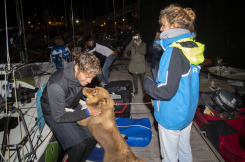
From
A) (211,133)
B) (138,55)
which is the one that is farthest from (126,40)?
(211,133)

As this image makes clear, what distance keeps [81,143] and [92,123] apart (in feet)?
0.95

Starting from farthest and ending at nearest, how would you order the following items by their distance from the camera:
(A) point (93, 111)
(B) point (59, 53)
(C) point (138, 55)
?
(B) point (59, 53)
(C) point (138, 55)
(A) point (93, 111)

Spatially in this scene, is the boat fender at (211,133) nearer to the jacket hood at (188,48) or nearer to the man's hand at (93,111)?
the jacket hood at (188,48)

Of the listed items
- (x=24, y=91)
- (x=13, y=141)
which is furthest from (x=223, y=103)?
(x=24, y=91)

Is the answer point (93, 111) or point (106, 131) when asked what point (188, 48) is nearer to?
point (93, 111)

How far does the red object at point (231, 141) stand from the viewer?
262cm

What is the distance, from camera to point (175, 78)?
146cm

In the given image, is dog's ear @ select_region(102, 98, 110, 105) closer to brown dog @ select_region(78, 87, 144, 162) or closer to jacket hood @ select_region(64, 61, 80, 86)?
brown dog @ select_region(78, 87, 144, 162)

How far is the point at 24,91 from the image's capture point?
409cm

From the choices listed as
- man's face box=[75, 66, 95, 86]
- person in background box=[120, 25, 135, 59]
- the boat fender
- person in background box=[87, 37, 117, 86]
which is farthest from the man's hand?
person in background box=[120, 25, 135, 59]

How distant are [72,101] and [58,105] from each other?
0.30 metres

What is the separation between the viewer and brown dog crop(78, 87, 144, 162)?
6.66 ft

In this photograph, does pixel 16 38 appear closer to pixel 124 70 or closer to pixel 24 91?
pixel 24 91

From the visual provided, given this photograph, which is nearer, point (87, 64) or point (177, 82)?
point (177, 82)
